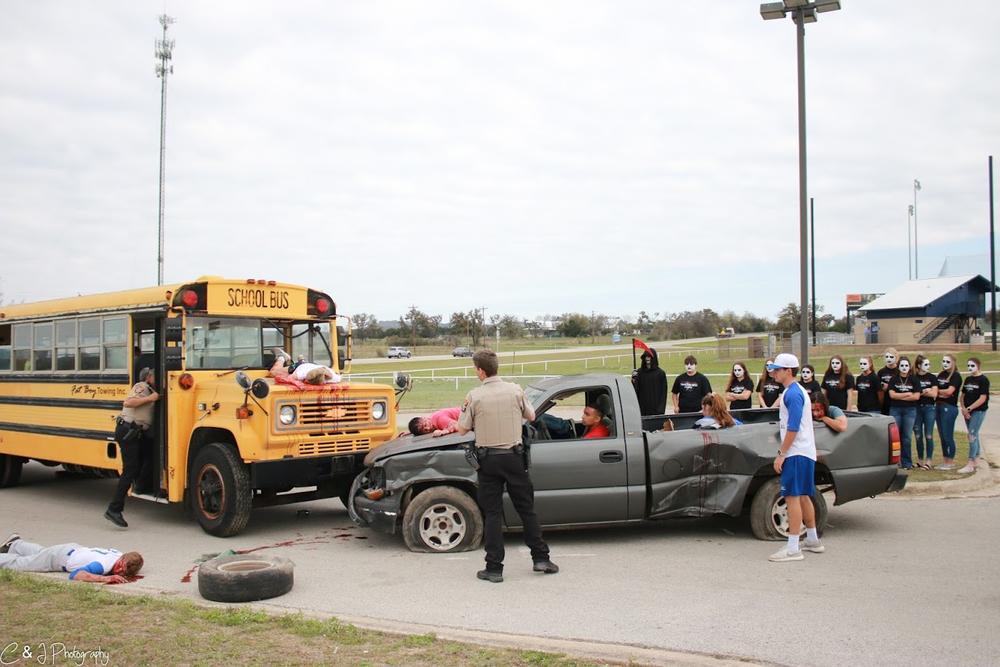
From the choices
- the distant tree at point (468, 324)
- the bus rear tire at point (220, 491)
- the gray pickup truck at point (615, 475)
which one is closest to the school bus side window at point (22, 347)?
the bus rear tire at point (220, 491)

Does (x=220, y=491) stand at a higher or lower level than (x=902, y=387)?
lower

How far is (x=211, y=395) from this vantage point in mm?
8828

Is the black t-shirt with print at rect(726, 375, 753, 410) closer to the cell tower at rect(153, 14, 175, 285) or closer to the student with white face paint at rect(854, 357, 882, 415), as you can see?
the student with white face paint at rect(854, 357, 882, 415)

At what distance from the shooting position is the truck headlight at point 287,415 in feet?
27.5

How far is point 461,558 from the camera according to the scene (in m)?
7.62

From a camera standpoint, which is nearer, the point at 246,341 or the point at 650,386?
the point at 246,341

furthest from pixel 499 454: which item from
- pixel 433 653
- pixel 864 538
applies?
pixel 864 538

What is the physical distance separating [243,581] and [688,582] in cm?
339

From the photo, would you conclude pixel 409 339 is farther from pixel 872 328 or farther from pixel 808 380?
pixel 808 380

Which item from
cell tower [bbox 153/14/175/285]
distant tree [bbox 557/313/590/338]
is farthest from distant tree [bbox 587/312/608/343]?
cell tower [bbox 153/14/175/285]

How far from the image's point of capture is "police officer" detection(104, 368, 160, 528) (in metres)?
9.04

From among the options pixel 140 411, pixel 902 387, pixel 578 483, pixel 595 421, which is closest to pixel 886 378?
pixel 902 387

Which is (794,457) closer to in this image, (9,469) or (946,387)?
(946,387)

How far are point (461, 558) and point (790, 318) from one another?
8779 cm
